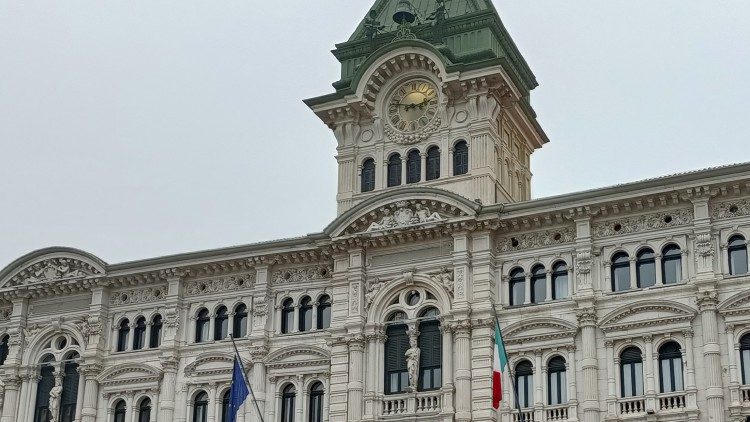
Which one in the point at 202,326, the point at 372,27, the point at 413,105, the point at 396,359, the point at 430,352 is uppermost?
the point at 372,27

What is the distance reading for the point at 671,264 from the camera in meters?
42.4

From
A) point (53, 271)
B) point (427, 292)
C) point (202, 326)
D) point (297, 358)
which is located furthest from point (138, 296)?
point (427, 292)

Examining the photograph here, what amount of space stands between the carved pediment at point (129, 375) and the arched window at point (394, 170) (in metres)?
11.8

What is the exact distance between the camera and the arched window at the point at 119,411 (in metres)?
49.8

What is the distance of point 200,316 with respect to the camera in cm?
4994

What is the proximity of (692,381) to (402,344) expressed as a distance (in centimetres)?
1074

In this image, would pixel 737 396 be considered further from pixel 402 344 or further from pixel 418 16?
pixel 418 16

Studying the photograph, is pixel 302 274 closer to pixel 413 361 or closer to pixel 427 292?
pixel 427 292

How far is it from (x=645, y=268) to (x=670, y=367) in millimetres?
3619

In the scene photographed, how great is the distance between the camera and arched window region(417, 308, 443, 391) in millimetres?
44656

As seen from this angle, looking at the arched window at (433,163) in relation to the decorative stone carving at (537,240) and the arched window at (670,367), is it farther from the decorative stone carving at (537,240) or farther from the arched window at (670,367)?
the arched window at (670,367)

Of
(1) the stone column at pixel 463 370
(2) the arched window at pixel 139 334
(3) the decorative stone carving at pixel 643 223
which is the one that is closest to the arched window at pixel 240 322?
(2) the arched window at pixel 139 334

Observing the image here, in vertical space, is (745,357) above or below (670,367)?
above

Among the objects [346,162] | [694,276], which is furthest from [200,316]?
[694,276]
